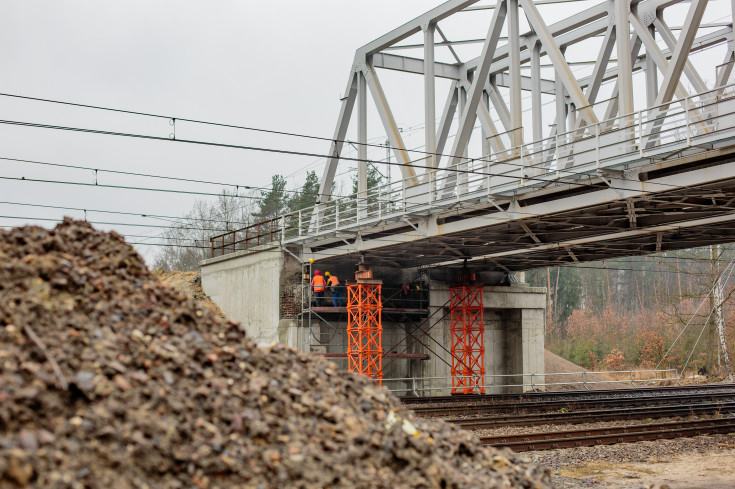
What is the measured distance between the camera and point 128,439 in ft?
18.0

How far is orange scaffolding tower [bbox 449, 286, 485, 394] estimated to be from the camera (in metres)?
31.5

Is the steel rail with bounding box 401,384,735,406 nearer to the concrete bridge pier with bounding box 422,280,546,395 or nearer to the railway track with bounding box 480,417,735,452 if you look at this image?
the concrete bridge pier with bounding box 422,280,546,395

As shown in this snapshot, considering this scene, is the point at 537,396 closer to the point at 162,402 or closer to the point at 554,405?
the point at 554,405

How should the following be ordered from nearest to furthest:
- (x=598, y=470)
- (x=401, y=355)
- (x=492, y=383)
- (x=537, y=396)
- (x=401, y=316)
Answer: (x=598, y=470), (x=537, y=396), (x=401, y=355), (x=401, y=316), (x=492, y=383)

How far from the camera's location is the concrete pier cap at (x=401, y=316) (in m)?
31.1

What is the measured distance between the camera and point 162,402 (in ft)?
19.7

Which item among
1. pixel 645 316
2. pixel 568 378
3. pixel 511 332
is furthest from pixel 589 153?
pixel 645 316

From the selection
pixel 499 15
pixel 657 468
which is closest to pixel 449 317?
pixel 499 15

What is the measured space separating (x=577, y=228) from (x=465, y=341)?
1099cm

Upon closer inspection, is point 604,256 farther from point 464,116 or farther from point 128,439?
point 128,439

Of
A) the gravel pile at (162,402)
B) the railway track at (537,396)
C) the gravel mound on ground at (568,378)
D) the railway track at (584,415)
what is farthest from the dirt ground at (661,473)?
the gravel mound on ground at (568,378)

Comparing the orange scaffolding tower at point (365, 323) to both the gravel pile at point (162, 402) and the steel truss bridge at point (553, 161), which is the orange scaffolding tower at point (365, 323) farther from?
the gravel pile at point (162, 402)

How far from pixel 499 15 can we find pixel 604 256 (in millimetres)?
11063

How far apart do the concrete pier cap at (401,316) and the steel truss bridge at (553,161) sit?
1.47 meters
